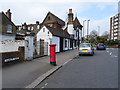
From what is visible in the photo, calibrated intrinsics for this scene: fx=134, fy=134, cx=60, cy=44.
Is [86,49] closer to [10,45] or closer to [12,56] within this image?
[10,45]

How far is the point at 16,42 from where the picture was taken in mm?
11047

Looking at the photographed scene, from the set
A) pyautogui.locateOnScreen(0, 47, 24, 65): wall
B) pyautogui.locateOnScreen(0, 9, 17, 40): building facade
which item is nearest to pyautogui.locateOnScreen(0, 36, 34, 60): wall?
pyautogui.locateOnScreen(0, 47, 24, 65): wall

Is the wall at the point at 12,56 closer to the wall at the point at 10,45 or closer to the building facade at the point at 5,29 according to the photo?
the wall at the point at 10,45

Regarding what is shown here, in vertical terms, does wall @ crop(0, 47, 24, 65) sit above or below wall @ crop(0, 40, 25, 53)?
below

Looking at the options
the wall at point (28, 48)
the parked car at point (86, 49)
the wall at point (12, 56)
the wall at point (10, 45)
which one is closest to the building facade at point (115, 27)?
the parked car at point (86, 49)

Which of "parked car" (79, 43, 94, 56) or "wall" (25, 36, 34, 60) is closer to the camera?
"wall" (25, 36, 34, 60)

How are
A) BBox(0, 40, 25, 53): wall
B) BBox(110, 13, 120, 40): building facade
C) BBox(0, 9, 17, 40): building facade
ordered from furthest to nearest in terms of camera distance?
BBox(110, 13, 120, 40): building facade, BBox(0, 9, 17, 40): building facade, BBox(0, 40, 25, 53): wall

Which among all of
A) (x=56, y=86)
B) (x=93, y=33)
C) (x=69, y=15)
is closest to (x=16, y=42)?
(x=56, y=86)

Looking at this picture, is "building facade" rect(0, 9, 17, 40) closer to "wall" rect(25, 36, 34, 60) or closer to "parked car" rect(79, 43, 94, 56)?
"wall" rect(25, 36, 34, 60)


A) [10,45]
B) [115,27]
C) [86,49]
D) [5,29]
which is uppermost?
[115,27]

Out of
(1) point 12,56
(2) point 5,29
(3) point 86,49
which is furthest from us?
(2) point 5,29

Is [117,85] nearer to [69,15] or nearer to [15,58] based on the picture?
[15,58]

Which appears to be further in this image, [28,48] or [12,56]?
[28,48]

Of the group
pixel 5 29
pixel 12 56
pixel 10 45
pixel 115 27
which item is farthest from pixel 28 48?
pixel 115 27
